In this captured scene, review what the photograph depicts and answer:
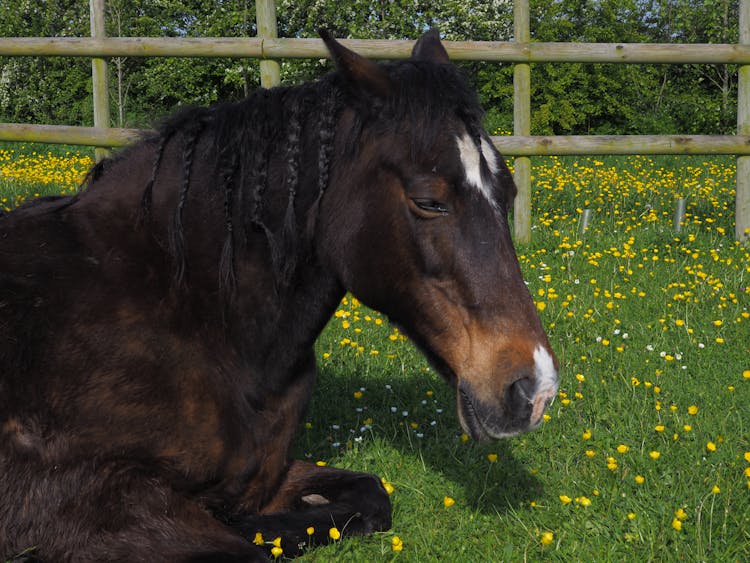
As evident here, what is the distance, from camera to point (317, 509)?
3.00 meters

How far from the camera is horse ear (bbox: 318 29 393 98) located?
2.37 meters

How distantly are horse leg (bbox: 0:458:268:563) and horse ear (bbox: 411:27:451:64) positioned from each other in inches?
69.4

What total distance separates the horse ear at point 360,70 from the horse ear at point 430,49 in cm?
47

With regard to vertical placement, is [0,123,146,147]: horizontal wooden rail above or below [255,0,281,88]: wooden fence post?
below

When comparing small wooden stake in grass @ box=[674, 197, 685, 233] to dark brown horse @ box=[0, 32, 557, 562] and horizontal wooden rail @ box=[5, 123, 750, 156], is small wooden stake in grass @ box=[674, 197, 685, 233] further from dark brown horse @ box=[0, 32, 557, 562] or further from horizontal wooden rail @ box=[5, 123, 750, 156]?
dark brown horse @ box=[0, 32, 557, 562]

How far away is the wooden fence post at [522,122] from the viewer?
7.85 meters

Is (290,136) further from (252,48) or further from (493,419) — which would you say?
(252,48)

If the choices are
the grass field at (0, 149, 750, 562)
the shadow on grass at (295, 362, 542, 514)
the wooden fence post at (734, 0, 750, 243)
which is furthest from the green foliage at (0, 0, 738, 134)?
the shadow on grass at (295, 362, 542, 514)

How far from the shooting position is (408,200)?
2359 mm

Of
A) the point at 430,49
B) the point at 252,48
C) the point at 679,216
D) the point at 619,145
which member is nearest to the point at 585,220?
the point at 619,145

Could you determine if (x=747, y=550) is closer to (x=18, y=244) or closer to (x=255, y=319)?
(x=255, y=319)

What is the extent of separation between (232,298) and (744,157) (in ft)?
23.1

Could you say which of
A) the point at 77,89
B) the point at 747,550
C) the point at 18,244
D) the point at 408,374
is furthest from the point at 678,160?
the point at 77,89

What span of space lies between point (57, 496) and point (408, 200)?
142 cm
